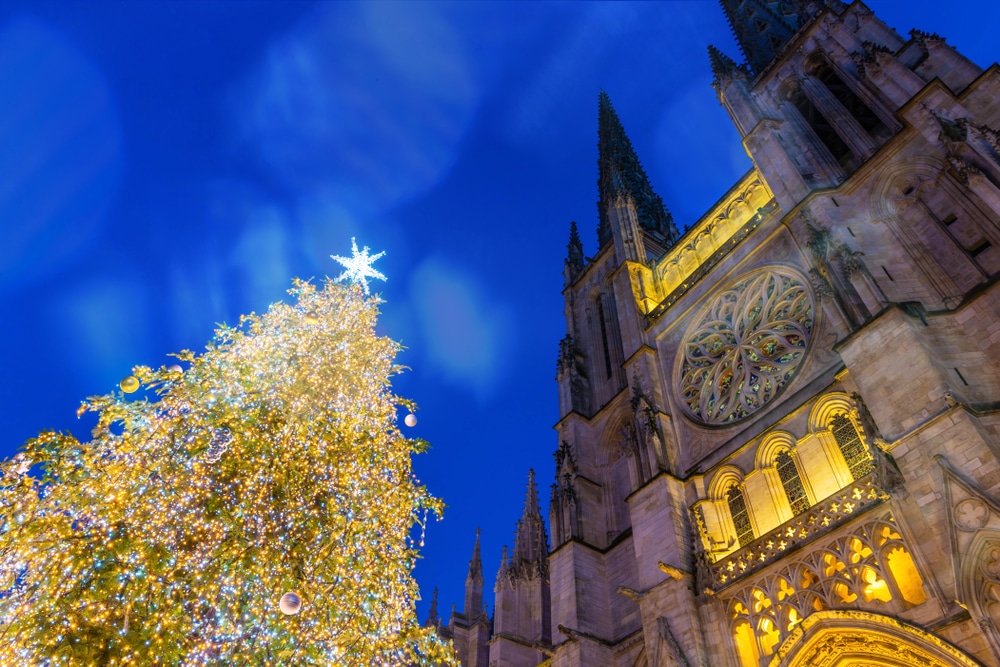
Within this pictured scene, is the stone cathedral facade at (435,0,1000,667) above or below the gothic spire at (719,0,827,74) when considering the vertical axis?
below

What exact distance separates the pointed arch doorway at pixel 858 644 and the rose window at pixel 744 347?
5099mm

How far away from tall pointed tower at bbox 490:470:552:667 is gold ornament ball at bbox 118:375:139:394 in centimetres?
1364

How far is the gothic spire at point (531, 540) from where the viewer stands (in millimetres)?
21203

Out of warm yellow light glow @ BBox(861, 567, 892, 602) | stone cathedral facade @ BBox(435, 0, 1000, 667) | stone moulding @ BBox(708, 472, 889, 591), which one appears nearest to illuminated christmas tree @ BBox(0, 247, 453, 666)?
stone moulding @ BBox(708, 472, 889, 591)

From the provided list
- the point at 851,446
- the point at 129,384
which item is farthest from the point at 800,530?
the point at 129,384

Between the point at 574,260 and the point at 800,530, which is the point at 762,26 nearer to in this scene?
the point at 574,260

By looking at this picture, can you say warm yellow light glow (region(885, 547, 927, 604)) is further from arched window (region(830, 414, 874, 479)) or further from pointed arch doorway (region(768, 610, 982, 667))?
arched window (region(830, 414, 874, 479))

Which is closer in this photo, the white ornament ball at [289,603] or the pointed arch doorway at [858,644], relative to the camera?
the white ornament ball at [289,603]

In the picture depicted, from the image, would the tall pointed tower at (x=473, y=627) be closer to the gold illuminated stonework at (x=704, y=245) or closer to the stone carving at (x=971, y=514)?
the gold illuminated stonework at (x=704, y=245)

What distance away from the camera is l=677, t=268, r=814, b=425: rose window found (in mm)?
14117

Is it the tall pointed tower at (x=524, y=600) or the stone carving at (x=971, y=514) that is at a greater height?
the tall pointed tower at (x=524, y=600)

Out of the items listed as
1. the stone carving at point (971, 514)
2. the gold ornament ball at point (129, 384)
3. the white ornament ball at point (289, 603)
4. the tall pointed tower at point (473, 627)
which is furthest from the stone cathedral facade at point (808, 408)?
the gold ornament ball at point (129, 384)

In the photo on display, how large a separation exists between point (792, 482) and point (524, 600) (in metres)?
10.8

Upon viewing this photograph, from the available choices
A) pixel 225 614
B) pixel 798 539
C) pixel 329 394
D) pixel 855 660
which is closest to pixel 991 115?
pixel 798 539
